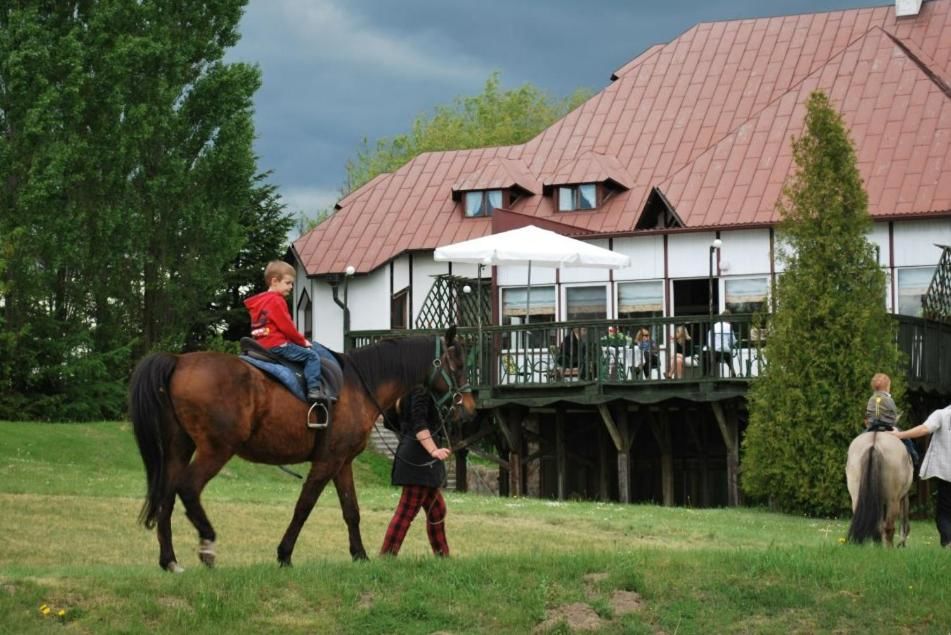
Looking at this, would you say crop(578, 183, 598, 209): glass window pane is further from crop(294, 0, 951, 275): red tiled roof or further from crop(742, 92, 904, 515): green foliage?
crop(742, 92, 904, 515): green foliage

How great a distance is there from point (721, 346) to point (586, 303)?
8.64 metres

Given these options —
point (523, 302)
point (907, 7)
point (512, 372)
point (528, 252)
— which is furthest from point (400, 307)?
point (907, 7)

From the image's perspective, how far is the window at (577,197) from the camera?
3959 cm


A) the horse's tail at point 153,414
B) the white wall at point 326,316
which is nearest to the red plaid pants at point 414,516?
the horse's tail at point 153,414

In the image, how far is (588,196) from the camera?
3969 cm

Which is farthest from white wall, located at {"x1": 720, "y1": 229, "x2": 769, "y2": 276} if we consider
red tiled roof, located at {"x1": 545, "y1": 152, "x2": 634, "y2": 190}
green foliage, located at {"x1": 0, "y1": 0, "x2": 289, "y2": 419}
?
green foliage, located at {"x1": 0, "y1": 0, "x2": 289, "y2": 419}

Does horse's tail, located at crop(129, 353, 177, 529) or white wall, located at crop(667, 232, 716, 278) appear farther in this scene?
white wall, located at crop(667, 232, 716, 278)

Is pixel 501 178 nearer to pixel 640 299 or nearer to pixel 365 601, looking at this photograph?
pixel 640 299

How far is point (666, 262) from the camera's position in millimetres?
35656

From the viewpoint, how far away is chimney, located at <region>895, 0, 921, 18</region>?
41.3m

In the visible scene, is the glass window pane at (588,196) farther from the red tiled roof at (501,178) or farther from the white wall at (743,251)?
the white wall at (743,251)

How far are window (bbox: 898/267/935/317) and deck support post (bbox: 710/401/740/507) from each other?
6.64 m

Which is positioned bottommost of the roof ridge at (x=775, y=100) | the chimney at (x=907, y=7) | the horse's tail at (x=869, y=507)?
the horse's tail at (x=869, y=507)

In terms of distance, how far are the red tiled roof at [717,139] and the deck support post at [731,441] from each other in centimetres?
728
